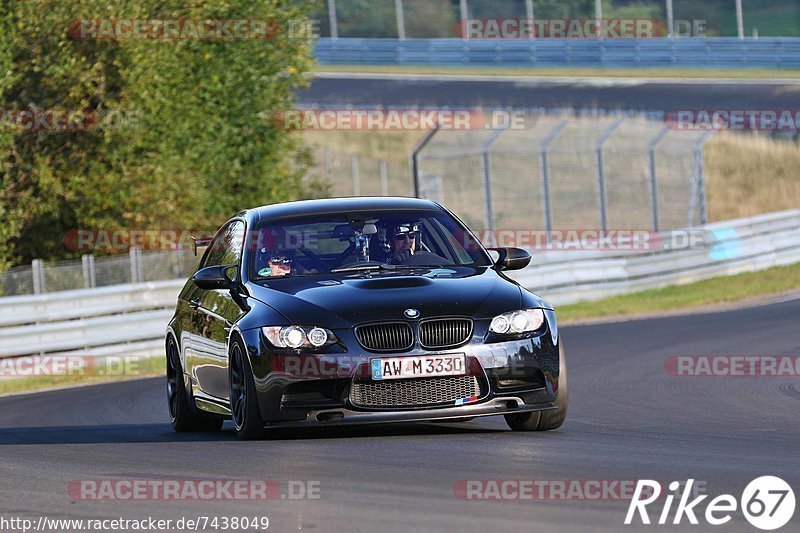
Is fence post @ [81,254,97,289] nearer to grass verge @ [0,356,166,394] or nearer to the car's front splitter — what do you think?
grass verge @ [0,356,166,394]

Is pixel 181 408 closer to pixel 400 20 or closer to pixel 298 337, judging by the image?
pixel 298 337

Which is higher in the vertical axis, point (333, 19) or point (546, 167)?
point (333, 19)

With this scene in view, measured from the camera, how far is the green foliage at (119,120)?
25.0 metres

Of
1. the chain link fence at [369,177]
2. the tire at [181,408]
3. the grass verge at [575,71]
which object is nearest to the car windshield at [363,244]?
the tire at [181,408]

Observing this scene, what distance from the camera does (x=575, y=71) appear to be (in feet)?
150

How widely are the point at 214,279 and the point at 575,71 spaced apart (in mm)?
36243

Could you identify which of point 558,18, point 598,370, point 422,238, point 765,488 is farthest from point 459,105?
point 765,488

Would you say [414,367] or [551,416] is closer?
[414,367]

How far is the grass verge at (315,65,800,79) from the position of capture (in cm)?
4206

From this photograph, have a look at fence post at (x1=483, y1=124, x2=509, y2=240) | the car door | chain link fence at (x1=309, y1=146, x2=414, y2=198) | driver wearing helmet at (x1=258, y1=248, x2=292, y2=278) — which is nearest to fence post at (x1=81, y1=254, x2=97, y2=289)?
fence post at (x1=483, y1=124, x2=509, y2=240)

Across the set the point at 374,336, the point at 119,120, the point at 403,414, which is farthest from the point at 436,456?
A: the point at 119,120

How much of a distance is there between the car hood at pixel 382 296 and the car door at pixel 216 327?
40 cm

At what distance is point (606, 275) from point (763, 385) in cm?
1323

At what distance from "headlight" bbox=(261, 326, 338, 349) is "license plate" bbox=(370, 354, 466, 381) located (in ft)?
0.98
